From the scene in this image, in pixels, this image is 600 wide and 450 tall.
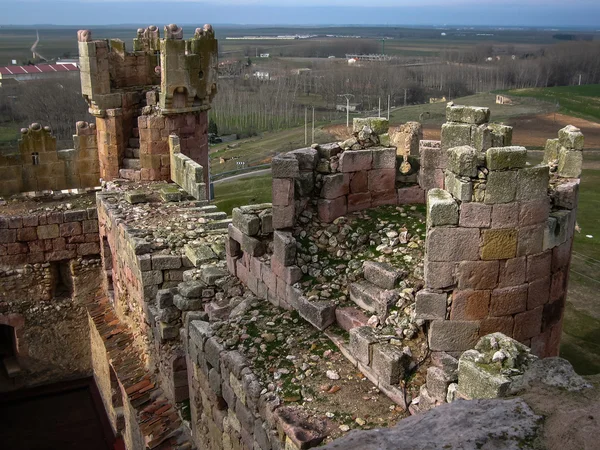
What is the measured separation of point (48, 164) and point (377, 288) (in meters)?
12.1

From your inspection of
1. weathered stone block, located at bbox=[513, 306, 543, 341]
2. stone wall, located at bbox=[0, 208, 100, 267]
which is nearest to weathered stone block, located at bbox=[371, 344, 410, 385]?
weathered stone block, located at bbox=[513, 306, 543, 341]

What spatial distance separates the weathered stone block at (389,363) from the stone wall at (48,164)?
41.0 ft

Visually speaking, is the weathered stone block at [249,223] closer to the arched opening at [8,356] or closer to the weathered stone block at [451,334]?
the weathered stone block at [451,334]

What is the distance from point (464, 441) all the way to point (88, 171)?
15.8 metres

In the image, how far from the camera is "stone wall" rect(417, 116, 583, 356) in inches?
260

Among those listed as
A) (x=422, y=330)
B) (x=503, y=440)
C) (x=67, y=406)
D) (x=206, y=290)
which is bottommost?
(x=67, y=406)

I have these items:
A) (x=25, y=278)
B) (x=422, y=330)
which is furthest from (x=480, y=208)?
(x=25, y=278)

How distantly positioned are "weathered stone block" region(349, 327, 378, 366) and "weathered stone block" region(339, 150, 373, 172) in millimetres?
2607

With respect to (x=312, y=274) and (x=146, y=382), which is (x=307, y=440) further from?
(x=146, y=382)

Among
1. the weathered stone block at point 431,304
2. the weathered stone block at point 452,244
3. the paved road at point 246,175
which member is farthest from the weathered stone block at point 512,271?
the paved road at point 246,175

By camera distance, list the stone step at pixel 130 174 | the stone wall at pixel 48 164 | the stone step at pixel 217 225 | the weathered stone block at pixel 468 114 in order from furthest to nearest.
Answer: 1. the stone wall at pixel 48 164
2. the stone step at pixel 130 174
3. the stone step at pixel 217 225
4. the weathered stone block at pixel 468 114

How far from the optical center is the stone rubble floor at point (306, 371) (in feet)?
21.7

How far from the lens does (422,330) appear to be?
7156mm

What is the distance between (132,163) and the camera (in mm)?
16625
